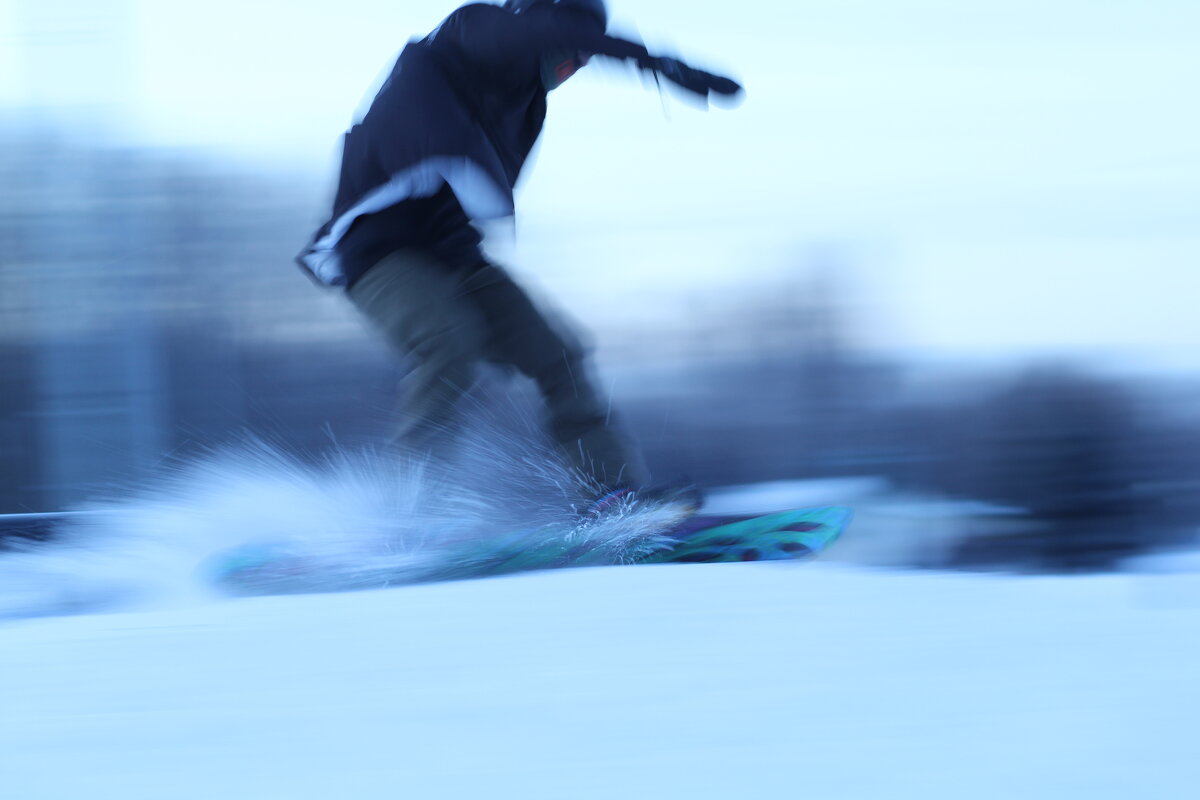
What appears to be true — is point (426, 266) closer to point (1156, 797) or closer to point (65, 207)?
point (1156, 797)

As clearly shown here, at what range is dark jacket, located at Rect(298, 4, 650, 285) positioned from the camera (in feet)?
5.23

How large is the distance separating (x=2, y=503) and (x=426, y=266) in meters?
3.64

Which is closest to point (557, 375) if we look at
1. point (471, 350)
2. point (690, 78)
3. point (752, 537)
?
point (471, 350)

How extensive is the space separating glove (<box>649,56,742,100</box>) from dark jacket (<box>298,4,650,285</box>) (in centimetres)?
3

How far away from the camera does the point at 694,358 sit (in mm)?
4164

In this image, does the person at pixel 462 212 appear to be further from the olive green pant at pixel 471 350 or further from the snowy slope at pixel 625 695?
the snowy slope at pixel 625 695

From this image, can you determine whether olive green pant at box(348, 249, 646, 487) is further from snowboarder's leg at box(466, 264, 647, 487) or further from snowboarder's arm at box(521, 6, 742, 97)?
snowboarder's arm at box(521, 6, 742, 97)

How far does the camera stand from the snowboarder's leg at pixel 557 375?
1864mm

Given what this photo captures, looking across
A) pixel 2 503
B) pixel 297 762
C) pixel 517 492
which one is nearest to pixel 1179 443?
pixel 517 492

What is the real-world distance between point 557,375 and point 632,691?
1048 millimetres

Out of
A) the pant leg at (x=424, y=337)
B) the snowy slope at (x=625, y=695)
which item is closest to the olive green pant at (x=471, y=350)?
the pant leg at (x=424, y=337)

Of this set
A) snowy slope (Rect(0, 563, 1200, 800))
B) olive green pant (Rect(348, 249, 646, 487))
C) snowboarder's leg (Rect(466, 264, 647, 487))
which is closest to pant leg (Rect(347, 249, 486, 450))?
olive green pant (Rect(348, 249, 646, 487))

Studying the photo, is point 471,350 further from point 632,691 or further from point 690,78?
point 632,691

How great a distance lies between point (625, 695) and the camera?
2.84ft
